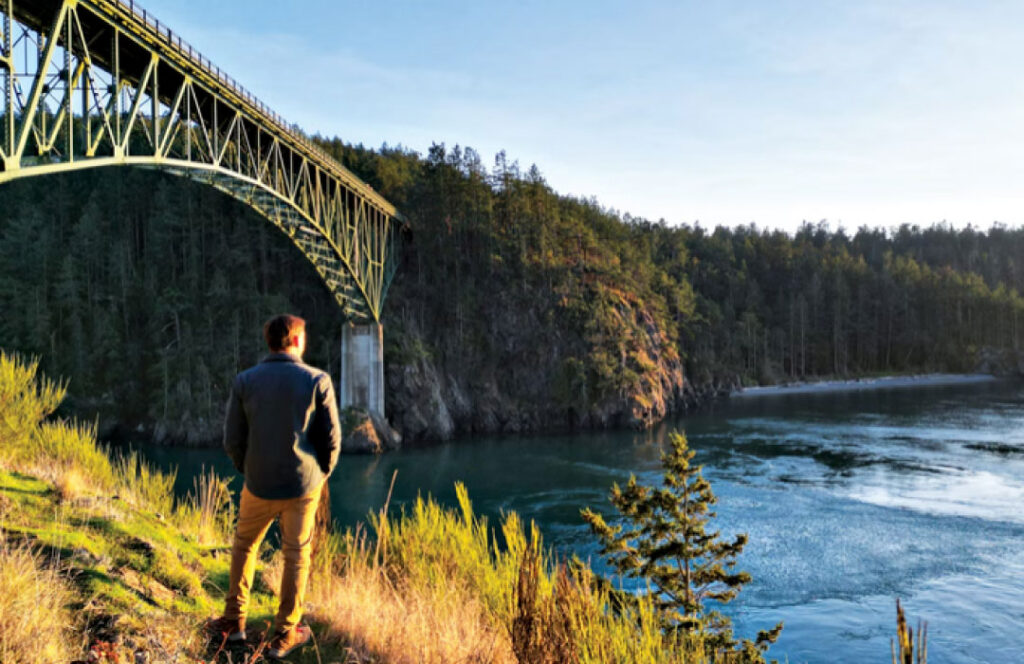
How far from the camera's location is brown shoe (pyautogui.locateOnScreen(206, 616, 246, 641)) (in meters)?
3.51

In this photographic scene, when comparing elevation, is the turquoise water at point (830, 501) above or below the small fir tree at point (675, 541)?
below

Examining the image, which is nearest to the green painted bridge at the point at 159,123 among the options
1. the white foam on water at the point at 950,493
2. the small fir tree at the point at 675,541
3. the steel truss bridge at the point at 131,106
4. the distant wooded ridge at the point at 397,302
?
the steel truss bridge at the point at 131,106

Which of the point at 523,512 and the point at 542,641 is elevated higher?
the point at 542,641

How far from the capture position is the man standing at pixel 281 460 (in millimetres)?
3523

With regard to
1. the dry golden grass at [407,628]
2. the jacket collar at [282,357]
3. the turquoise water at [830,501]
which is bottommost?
the turquoise water at [830,501]

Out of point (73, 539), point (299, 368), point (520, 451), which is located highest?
point (299, 368)

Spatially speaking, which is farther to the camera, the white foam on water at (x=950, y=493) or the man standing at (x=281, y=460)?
the white foam on water at (x=950, y=493)

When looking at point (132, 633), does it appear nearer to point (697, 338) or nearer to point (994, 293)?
point (697, 338)

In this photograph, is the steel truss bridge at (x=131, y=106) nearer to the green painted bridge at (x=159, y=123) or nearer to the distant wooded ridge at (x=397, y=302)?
the green painted bridge at (x=159, y=123)

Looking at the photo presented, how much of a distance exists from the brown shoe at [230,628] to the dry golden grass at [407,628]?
21.9 inches

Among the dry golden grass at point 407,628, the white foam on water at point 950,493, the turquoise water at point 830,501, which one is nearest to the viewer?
the dry golden grass at point 407,628

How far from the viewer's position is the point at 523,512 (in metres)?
21.0

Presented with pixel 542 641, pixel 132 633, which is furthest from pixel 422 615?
pixel 132 633

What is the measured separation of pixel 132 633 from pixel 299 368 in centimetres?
160
